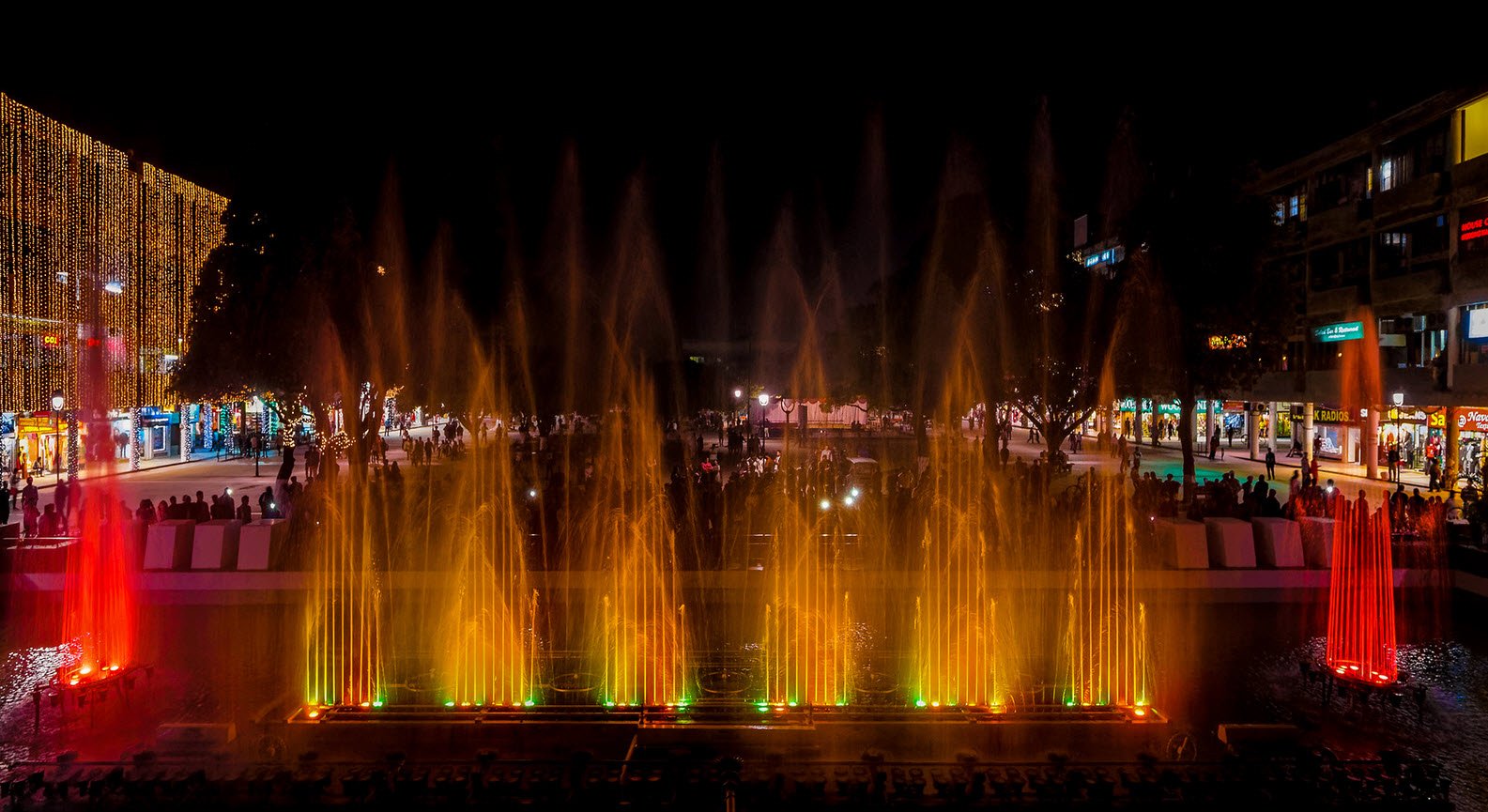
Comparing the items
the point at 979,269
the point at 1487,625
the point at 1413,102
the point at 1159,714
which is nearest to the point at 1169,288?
the point at 979,269

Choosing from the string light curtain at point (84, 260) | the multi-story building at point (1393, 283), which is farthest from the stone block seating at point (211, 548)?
the multi-story building at point (1393, 283)

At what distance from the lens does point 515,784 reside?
6965mm

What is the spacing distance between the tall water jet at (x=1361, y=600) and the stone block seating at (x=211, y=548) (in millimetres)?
14804

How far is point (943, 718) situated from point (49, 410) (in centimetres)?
3678

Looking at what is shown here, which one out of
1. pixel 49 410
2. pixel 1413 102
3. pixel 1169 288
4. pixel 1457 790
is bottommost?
pixel 1457 790

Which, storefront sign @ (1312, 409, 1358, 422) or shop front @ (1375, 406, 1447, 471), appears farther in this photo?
storefront sign @ (1312, 409, 1358, 422)

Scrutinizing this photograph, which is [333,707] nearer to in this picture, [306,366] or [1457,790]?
[1457,790]

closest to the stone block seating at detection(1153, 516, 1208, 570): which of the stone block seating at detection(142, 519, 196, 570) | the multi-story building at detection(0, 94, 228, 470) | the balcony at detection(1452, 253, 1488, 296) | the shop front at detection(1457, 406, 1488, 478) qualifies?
the stone block seating at detection(142, 519, 196, 570)

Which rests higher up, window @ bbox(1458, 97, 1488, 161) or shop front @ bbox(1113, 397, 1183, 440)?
window @ bbox(1458, 97, 1488, 161)

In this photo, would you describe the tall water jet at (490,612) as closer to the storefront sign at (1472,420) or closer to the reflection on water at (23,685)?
the reflection on water at (23,685)

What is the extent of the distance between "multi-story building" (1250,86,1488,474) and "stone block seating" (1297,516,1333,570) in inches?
A: 499

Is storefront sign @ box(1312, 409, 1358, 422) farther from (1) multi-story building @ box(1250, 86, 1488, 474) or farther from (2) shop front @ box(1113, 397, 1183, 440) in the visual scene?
(2) shop front @ box(1113, 397, 1183, 440)

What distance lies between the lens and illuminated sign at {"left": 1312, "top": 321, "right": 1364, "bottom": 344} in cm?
3328

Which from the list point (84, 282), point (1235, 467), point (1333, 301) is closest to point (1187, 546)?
point (1235, 467)
